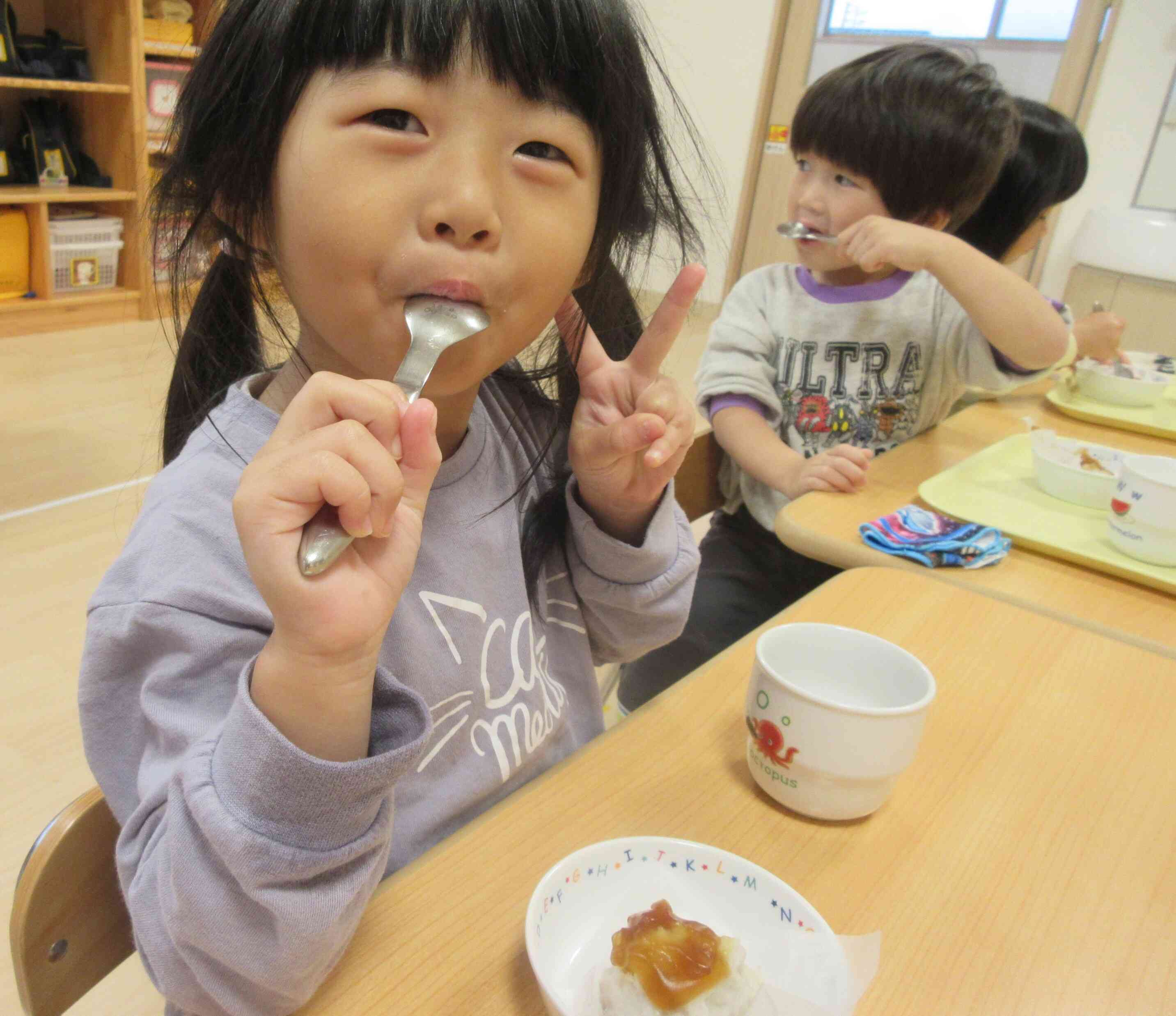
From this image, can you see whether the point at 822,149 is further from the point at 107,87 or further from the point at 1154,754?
the point at 107,87

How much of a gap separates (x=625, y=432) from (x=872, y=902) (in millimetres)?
318

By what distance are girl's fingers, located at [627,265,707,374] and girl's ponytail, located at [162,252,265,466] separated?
288 millimetres

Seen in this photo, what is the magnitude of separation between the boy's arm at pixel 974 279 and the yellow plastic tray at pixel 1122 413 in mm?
155

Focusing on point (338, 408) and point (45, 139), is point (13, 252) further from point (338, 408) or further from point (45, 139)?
point (338, 408)

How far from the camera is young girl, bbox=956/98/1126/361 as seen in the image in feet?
4.78

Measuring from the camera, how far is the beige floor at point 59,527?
1217mm

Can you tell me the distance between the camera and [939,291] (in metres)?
1.29

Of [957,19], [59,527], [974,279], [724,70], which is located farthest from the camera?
[724,70]

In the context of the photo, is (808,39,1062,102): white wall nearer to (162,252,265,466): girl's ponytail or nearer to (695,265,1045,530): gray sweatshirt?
(695,265,1045,530): gray sweatshirt

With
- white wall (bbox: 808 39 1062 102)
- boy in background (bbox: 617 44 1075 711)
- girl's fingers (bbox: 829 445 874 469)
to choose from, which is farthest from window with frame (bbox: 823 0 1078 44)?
girl's fingers (bbox: 829 445 874 469)

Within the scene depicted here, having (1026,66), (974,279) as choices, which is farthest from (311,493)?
(1026,66)

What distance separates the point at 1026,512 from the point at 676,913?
2.11ft

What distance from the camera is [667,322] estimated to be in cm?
63

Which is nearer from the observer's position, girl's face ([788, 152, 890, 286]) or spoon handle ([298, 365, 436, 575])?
spoon handle ([298, 365, 436, 575])
